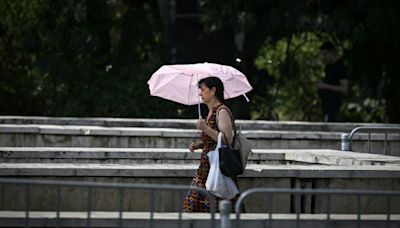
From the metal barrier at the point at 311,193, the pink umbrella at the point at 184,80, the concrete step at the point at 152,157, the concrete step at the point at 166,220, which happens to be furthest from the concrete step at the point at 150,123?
the metal barrier at the point at 311,193

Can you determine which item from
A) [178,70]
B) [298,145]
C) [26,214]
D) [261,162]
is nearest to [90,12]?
[298,145]

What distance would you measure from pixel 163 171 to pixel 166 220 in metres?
2.57

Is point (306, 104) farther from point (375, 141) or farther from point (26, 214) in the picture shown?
point (26, 214)

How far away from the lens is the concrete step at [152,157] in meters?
12.8

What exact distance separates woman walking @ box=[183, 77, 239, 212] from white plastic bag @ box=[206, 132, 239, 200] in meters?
0.10

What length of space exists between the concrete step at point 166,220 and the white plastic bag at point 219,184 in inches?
46.8

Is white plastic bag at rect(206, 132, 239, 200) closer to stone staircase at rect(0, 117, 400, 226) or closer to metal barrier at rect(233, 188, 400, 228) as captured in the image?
stone staircase at rect(0, 117, 400, 226)

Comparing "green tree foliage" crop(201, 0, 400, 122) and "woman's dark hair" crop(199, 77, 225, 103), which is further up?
"green tree foliage" crop(201, 0, 400, 122)

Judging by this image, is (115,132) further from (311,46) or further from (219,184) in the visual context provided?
(311,46)

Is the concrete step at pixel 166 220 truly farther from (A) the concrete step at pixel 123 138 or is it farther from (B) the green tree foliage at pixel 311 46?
(B) the green tree foliage at pixel 311 46

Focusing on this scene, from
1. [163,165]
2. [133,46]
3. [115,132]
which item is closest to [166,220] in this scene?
[163,165]

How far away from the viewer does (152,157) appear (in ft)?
43.9

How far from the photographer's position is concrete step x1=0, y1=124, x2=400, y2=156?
15750mm

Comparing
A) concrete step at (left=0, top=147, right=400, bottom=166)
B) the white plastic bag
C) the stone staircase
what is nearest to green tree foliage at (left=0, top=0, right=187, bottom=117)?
the stone staircase
